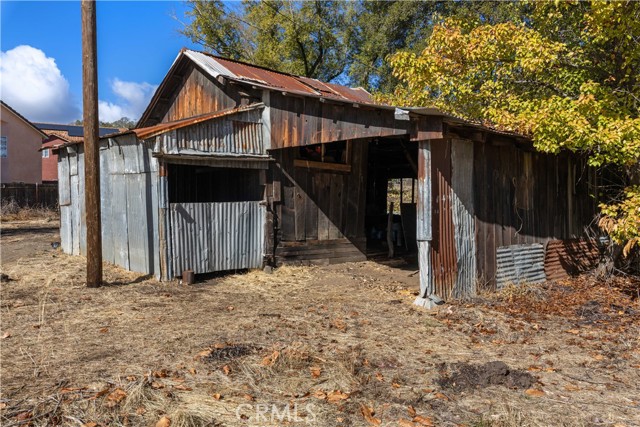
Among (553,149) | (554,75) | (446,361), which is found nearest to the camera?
(446,361)

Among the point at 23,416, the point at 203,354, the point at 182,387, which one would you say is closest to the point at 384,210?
the point at 203,354

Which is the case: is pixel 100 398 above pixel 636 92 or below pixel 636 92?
below

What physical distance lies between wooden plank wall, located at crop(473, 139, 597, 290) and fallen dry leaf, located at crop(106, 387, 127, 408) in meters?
6.46

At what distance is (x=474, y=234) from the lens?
8672mm

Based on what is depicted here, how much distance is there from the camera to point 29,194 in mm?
25422

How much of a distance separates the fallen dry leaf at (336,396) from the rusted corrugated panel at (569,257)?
7.76 metres

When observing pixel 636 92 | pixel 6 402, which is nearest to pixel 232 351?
pixel 6 402

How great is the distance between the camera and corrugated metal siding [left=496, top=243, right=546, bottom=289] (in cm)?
927

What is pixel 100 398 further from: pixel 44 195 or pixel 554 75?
pixel 44 195

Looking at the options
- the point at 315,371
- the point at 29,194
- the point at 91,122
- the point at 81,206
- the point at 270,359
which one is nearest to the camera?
the point at 315,371

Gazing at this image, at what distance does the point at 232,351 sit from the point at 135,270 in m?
5.61

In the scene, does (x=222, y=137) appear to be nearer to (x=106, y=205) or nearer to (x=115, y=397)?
(x=106, y=205)

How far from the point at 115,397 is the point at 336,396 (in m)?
1.86

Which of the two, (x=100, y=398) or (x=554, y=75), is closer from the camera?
(x=100, y=398)
